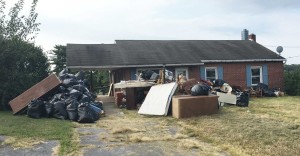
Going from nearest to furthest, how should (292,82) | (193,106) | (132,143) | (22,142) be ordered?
(132,143)
(22,142)
(193,106)
(292,82)

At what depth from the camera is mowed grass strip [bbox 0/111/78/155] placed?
7.61 m

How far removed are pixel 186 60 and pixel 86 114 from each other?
38.8 feet

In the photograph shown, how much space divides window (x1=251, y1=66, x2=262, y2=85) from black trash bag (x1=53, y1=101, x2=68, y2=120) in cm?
1558

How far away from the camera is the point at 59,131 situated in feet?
29.5

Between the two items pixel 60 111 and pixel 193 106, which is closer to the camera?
pixel 193 106

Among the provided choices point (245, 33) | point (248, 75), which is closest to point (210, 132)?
point (248, 75)

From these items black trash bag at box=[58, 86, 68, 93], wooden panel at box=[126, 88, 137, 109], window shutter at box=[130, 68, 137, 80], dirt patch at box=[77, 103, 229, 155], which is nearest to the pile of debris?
black trash bag at box=[58, 86, 68, 93]

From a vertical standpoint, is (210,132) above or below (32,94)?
below

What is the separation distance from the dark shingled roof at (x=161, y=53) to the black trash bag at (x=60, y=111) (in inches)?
295

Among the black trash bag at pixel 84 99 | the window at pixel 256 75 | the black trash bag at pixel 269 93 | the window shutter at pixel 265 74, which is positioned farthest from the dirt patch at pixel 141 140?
the window shutter at pixel 265 74

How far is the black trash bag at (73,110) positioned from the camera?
11398mm

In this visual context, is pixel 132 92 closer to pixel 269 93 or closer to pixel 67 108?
pixel 67 108

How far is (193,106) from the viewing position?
38.2ft

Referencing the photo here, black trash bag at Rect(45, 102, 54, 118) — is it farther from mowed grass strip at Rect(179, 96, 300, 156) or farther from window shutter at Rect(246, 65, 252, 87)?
window shutter at Rect(246, 65, 252, 87)
